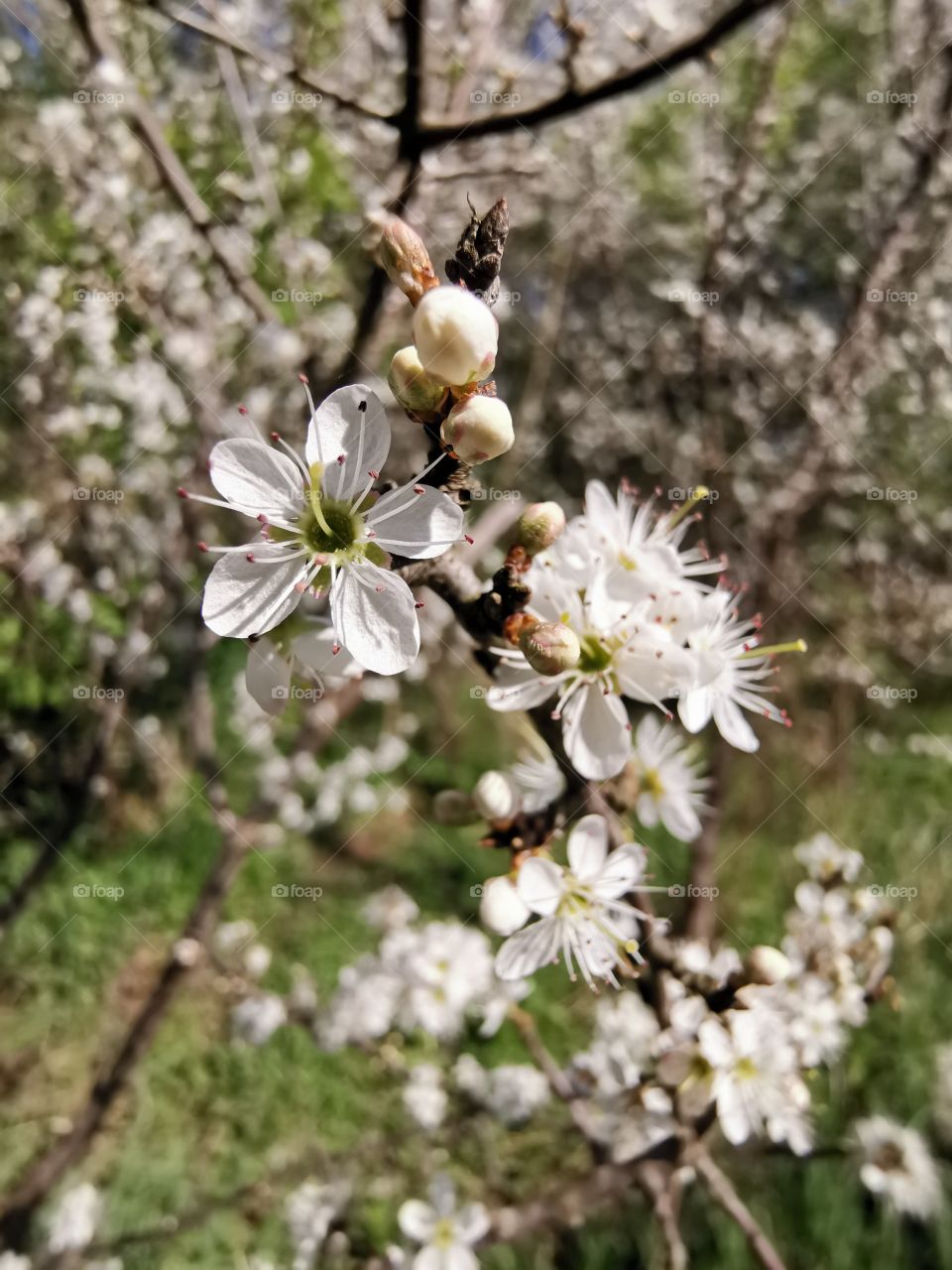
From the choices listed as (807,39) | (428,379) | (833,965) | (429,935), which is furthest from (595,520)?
(807,39)

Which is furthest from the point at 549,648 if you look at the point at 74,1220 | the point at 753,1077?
the point at 74,1220

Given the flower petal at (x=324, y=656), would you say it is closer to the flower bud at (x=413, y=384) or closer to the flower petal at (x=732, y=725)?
the flower bud at (x=413, y=384)

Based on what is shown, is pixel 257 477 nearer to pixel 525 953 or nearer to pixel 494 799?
pixel 494 799

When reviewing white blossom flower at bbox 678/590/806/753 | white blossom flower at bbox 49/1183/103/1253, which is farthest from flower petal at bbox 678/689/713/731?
white blossom flower at bbox 49/1183/103/1253

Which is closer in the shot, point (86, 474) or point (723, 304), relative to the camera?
point (86, 474)

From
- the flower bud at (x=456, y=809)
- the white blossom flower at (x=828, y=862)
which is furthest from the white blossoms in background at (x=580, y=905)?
the white blossom flower at (x=828, y=862)

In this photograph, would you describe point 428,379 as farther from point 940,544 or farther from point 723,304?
point 940,544

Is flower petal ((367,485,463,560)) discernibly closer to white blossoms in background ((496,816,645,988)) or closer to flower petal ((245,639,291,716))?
flower petal ((245,639,291,716))
